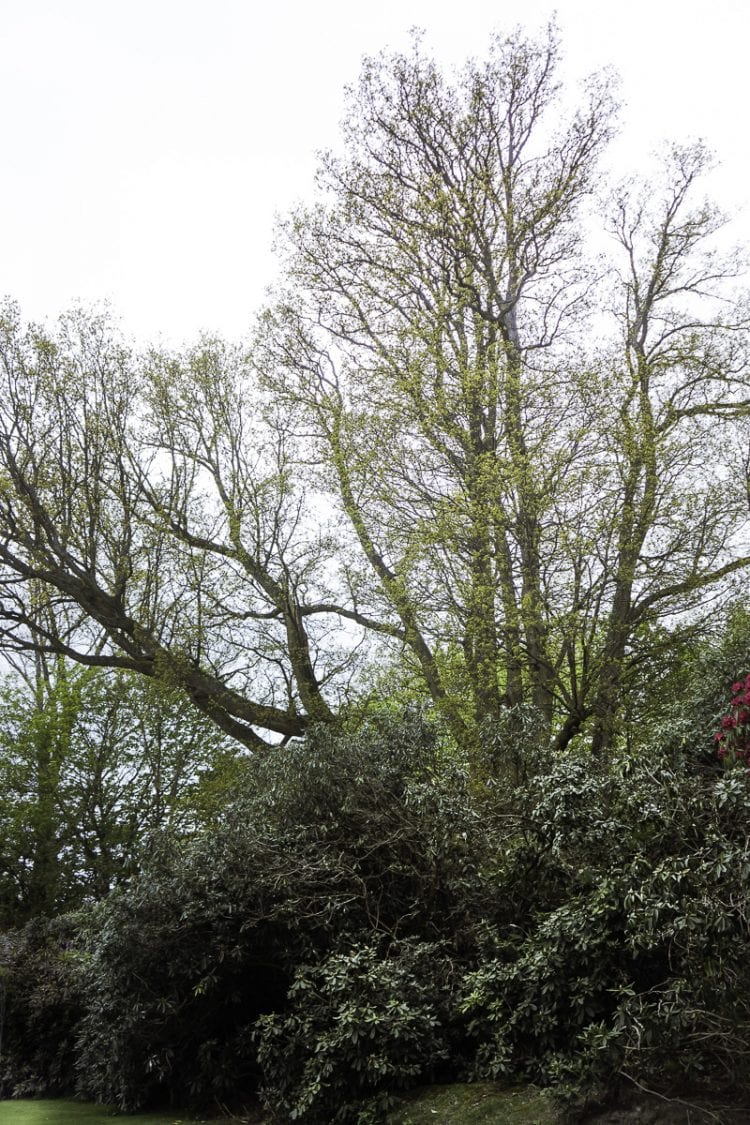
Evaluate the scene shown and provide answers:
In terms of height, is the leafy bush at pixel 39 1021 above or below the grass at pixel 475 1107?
above

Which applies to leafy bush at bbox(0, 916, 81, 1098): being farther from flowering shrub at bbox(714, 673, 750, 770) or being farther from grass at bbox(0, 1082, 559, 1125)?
flowering shrub at bbox(714, 673, 750, 770)

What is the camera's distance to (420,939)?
25.9 feet

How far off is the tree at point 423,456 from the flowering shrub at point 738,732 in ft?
16.7

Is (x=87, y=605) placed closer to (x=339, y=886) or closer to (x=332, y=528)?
(x=332, y=528)

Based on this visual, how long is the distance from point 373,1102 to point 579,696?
6434mm

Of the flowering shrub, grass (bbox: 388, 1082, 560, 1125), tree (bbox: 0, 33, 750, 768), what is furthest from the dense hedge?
tree (bbox: 0, 33, 750, 768)

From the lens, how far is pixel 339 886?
813 cm

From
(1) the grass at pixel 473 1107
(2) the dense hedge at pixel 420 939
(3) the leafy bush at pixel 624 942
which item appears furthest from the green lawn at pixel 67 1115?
(3) the leafy bush at pixel 624 942

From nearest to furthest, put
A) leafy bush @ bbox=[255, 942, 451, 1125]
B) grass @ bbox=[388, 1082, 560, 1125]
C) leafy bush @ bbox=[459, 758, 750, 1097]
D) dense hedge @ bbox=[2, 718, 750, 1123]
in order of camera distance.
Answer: leafy bush @ bbox=[459, 758, 750, 1097] < dense hedge @ bbox=[2, 718, 750, 1123] < grass @ bbox=[388, 1082, 560, 1125] < leafy bush @ bbox=[255, 942, 451, 1125]

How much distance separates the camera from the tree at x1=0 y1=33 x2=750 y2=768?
506 inches

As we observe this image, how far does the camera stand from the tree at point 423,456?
12852 millimetres

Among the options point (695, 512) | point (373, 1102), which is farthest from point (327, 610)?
point (373, 1102)

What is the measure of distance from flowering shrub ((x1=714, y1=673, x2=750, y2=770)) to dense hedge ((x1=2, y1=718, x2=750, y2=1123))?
0.26m

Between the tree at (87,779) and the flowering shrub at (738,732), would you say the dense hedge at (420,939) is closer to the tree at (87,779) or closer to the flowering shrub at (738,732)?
the flowering shrub at (738,732)
